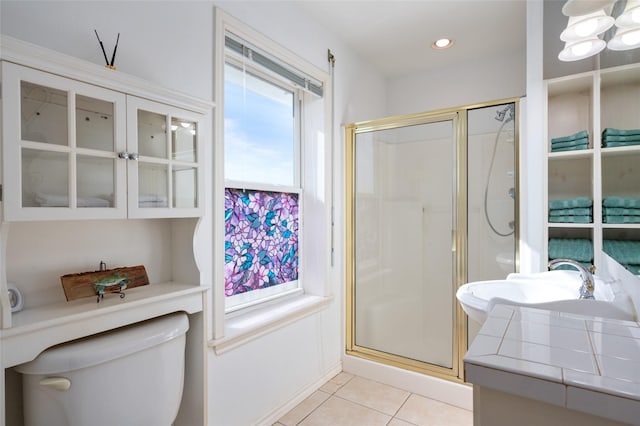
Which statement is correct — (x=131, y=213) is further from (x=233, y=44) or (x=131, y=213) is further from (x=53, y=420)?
(x=233, y=44)

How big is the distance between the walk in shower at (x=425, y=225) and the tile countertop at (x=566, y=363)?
1.38 m

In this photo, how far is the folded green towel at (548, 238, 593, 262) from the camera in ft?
5.94

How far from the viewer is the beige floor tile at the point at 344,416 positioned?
194 centimetres

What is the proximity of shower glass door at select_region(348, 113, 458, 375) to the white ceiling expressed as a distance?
68 cm

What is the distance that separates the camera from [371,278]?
259 centimetres

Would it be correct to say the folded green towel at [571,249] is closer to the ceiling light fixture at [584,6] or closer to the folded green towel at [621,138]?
the folded green towel at [621,138]

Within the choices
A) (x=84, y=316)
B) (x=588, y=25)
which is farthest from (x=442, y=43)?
(x=84, y=316)

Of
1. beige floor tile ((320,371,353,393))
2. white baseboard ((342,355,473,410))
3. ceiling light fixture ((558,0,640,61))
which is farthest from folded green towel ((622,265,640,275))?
beige floor tile ((320,371,353,393))

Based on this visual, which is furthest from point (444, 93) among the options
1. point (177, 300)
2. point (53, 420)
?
point (53, 420)

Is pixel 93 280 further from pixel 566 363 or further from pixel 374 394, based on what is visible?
pixel 374 394

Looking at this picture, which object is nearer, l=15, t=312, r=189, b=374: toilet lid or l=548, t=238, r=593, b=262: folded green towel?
l=15, t=312, r=189, b=374: toilet lid

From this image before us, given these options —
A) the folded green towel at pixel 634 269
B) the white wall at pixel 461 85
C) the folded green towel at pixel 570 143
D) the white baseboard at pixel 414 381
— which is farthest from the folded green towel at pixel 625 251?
the white wall at pixel 461 85

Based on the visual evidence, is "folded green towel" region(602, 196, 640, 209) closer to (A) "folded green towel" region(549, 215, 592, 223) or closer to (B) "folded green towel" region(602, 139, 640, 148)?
(B) "folded green towel" region(602, 139, 640, 148)

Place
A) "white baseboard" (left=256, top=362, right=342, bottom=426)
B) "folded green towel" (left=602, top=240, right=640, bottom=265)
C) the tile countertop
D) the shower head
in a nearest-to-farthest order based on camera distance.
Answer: the tile countertop → "folded green towel" (left=602, top=240, right=640, bottom=265) → "white baseboard" (left=256, top=362, right=342, bottom=426) → the shower head
